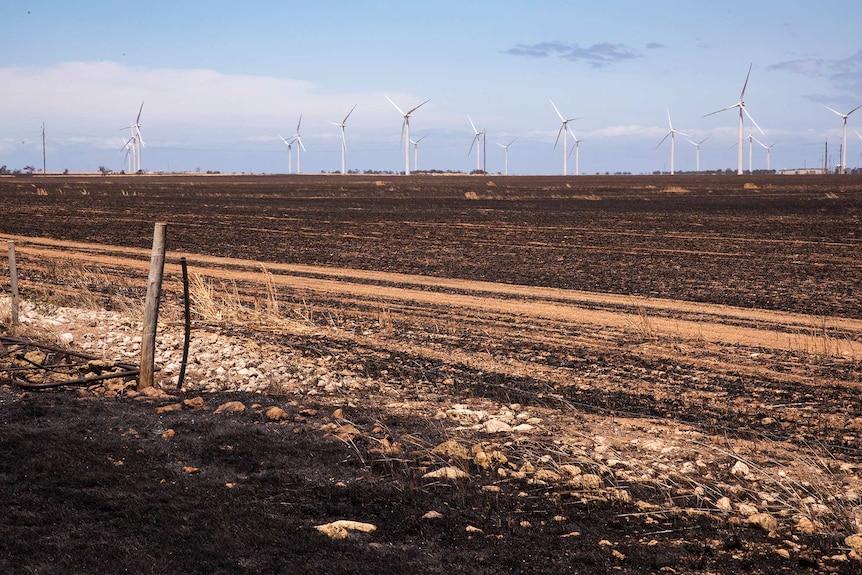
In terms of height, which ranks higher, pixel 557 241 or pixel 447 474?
pixel 557 241

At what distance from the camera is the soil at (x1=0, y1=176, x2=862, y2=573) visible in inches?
208

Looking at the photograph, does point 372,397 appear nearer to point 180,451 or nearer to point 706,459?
point 180,451

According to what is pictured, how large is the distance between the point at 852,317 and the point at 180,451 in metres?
10.4

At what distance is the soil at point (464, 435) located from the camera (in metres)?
5.29

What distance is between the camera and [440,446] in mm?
7039

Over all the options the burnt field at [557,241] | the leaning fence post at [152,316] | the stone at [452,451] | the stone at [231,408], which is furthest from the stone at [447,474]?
the burnt field at [557,241]

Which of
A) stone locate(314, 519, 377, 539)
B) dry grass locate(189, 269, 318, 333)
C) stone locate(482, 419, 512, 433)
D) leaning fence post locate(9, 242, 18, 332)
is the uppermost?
leaning fence post locate(9, 242, 18, 332)

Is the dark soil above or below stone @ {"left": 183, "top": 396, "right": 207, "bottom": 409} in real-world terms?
below

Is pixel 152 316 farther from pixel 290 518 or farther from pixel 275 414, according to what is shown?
pixel 290 518

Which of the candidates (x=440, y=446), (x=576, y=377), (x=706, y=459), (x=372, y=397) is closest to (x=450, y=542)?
(x=440, y=446)

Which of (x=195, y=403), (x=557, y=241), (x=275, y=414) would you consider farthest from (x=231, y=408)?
(x=557, y=241)

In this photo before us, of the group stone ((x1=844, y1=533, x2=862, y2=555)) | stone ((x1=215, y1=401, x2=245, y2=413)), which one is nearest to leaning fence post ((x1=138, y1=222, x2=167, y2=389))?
stone ((x1=215, y1=401, x2=245, y2=413))

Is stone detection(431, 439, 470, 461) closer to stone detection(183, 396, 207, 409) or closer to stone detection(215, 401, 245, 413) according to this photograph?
stone detection(215, 401, 245, 413)

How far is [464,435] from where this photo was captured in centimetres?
758
